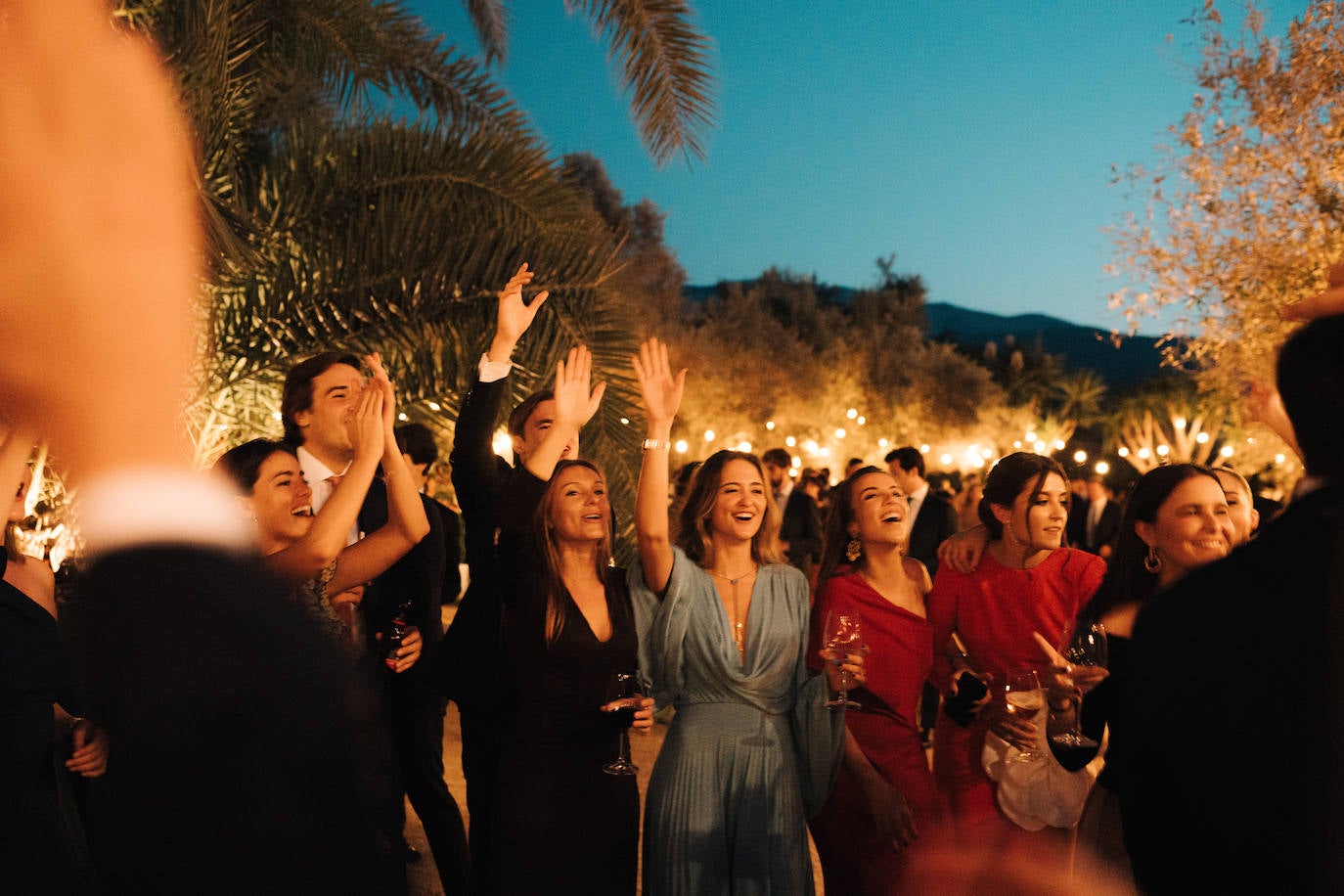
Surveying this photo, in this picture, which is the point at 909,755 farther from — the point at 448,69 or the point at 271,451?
the point at 448,69

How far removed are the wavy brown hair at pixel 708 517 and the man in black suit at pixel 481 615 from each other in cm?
64

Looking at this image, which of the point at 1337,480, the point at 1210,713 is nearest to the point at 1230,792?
the point at 1210,713

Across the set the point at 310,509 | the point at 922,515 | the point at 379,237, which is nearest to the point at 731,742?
the point at 310,509

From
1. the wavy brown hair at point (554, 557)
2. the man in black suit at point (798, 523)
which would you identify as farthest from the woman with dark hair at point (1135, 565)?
the man in black suit at point (798, 523)

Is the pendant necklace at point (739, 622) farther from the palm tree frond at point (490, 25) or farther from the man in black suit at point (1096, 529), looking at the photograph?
the man in black suit at point (1096, 529)

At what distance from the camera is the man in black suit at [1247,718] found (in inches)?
45.1

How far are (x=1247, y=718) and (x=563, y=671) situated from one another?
3.33 metres

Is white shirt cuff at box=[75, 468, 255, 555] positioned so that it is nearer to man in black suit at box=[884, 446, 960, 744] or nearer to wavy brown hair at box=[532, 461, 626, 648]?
wavy brown hair at box=[532, 461, 626, 648]

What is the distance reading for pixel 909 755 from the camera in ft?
14.2

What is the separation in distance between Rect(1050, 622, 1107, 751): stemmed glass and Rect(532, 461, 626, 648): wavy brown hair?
1.80 m

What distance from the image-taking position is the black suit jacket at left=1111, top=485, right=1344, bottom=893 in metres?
1.15

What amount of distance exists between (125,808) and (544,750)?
3.60 m

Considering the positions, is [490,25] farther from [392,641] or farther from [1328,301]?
[1328,301]

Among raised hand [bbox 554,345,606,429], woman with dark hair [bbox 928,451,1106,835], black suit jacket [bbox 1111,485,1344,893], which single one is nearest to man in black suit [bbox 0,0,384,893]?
black suit jacket [bbox 1111,485,1344,893]
